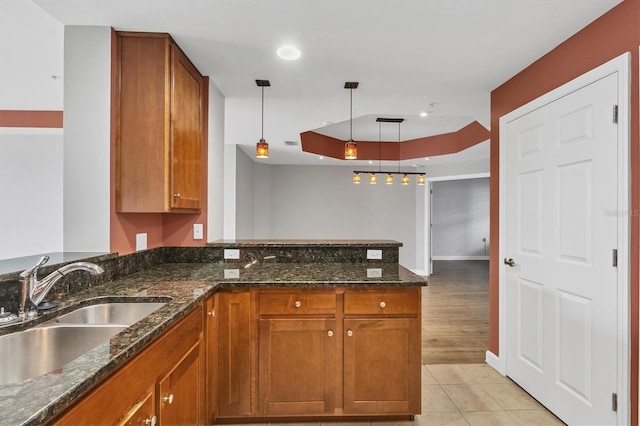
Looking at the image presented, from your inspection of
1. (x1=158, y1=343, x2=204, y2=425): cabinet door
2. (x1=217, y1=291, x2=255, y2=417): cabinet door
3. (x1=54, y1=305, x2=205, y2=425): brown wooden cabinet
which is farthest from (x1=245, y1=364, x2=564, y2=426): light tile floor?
(x1=54, y1=305, x2=205, y2=425): brown wooden cabinet

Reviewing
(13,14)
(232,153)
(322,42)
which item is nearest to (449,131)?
(232,153)

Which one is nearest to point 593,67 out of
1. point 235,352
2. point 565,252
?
point 565,252

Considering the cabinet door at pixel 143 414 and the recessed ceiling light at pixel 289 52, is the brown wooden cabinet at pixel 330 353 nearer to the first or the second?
the cabinet door at pixel 143 414

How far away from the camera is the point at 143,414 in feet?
3.84

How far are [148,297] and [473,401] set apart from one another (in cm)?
224

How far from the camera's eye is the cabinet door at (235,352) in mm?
1979

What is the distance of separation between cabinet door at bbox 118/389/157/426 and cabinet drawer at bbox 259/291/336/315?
2.70 feet

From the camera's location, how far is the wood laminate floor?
316cm

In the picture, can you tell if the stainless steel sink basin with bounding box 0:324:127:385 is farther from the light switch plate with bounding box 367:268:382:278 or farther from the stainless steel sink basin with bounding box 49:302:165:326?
the light switch plate with bounding box 367:268:382:278

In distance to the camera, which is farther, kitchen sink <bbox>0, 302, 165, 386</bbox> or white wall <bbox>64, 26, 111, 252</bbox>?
white wall <bbox>64, 26, 111, 252</bbox>

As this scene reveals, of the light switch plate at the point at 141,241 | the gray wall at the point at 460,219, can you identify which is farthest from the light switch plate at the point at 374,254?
the gray wall at the point at 460,219

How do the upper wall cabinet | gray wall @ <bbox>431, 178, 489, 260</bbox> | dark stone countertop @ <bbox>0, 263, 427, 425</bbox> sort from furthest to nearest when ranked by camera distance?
gray wall @ <bbox>431, 178, 489, 260</bbox> → the upper wall cabinet → dark stone countertop @ <bbox>0, 263, 427, 425</bbox>

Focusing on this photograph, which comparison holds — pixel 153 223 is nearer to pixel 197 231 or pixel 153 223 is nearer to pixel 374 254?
pixel 197 231

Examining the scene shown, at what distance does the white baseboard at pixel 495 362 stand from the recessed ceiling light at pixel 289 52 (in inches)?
115
